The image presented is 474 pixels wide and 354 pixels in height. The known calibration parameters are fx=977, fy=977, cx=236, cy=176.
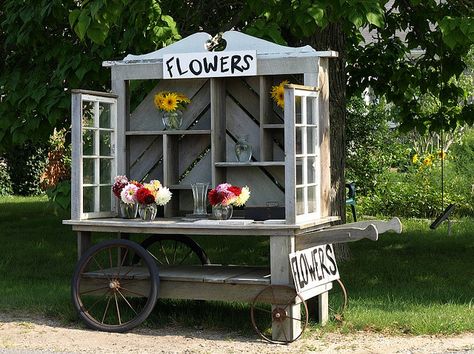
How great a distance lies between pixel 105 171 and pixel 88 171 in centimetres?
27

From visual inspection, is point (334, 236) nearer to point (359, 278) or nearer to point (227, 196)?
point (227, 196)

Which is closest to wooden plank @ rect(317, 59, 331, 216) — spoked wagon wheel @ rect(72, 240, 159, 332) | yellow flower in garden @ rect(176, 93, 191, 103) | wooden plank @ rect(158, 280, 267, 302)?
wooden plank @ rect(158, 280, 267, 302)

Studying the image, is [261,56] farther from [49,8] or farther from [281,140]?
[49,8]

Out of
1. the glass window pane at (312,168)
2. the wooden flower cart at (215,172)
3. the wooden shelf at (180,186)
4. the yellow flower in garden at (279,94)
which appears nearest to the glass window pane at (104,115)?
the wooden flower cart at (215,172)

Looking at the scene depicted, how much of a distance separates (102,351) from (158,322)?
1100 mm

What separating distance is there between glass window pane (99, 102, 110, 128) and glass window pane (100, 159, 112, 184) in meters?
0.32

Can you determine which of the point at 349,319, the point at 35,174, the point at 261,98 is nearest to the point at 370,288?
the point at 349,319

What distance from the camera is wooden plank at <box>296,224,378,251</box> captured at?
7348 millimetres

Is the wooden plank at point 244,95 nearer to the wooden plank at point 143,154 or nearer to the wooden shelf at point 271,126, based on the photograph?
the wooden shelf at point 271,126

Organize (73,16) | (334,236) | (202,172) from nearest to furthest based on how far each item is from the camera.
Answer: (334,236), (73,16), (202,172)

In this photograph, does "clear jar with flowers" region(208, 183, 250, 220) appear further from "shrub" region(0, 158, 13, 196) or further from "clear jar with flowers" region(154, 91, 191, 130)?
"shrub" region(0, 158, 13, 196)

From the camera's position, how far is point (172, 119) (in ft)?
28.5

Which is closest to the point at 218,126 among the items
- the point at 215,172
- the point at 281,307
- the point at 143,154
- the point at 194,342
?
the point at 215,172

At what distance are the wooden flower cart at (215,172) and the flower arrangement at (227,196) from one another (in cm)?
13
